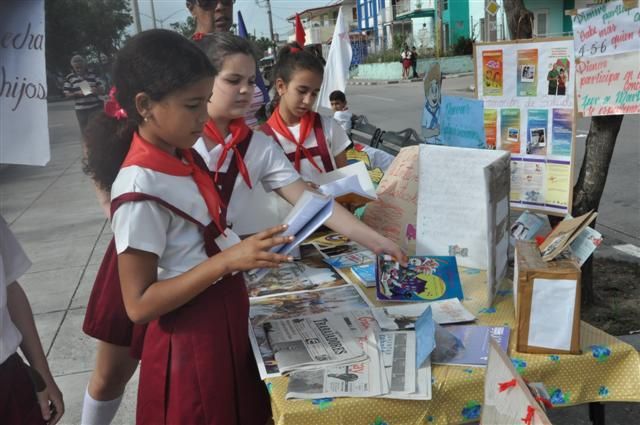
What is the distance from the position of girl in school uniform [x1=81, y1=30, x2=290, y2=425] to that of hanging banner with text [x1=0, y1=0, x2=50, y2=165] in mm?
174

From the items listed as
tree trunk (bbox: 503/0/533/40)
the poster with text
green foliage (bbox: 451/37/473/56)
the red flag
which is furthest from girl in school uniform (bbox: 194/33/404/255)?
green foliage (bbox: 451/37/473/56)

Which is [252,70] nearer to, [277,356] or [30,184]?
[277,356]

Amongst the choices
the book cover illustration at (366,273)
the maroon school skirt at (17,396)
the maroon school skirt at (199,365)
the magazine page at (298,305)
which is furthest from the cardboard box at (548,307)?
the maroon school skirt at (17,396)

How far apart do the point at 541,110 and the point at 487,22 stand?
25621 mm

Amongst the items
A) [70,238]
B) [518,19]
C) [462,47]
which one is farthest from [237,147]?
[462,47]

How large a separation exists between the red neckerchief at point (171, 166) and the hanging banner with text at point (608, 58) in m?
1.94

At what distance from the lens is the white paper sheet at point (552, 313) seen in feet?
4.67

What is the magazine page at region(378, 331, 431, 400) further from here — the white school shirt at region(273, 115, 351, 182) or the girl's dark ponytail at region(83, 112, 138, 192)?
the white school shirt at region(273, 115, 351, 182)

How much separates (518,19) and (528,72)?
60 centimetres

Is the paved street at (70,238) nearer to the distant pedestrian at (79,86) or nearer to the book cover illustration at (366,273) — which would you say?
the book cover illustration at (366,273)

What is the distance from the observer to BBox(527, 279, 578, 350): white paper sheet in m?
1.42

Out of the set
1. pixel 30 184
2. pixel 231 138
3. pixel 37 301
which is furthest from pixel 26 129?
pixel 30 184

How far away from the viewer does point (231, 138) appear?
6.36 feet

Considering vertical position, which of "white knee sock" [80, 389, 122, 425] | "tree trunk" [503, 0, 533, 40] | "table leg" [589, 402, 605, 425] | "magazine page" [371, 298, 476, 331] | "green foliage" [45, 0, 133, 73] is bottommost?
"white knee sock" [80, 389, 122, 425]
